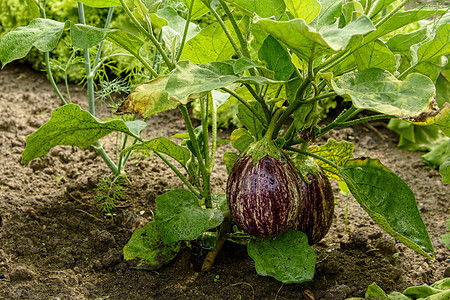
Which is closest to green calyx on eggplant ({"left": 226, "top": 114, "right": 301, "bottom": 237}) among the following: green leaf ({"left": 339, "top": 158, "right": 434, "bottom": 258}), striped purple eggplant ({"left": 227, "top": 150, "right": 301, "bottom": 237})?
striped purple eggplant ({"left": 227, "top": 150, "right": 301, "bottom": 237})

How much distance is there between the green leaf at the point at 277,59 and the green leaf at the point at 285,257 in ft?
1.37

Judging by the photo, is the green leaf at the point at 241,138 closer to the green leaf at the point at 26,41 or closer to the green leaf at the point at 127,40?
the green leaf at the point at 127,40

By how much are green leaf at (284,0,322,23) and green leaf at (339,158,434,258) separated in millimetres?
444

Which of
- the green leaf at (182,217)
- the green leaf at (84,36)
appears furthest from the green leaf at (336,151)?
the green leaf at (84,36)

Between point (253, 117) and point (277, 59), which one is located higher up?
point (277, 59)

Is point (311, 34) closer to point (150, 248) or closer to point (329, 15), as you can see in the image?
point (329, 15)

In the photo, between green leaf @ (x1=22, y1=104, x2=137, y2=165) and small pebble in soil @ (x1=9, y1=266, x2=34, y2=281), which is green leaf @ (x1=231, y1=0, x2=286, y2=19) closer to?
green leaf @ (x1=22, y1=104, x2=137, y2=165)

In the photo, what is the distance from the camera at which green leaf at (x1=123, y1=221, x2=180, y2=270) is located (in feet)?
4.59

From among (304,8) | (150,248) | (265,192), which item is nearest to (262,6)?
(304,8)

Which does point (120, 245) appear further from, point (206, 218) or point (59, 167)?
point (59, 167)

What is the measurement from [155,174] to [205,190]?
2.11 feet

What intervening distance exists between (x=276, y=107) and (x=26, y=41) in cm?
70

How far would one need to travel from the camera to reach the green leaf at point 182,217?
4.25 feet

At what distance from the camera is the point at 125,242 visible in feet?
5.16
